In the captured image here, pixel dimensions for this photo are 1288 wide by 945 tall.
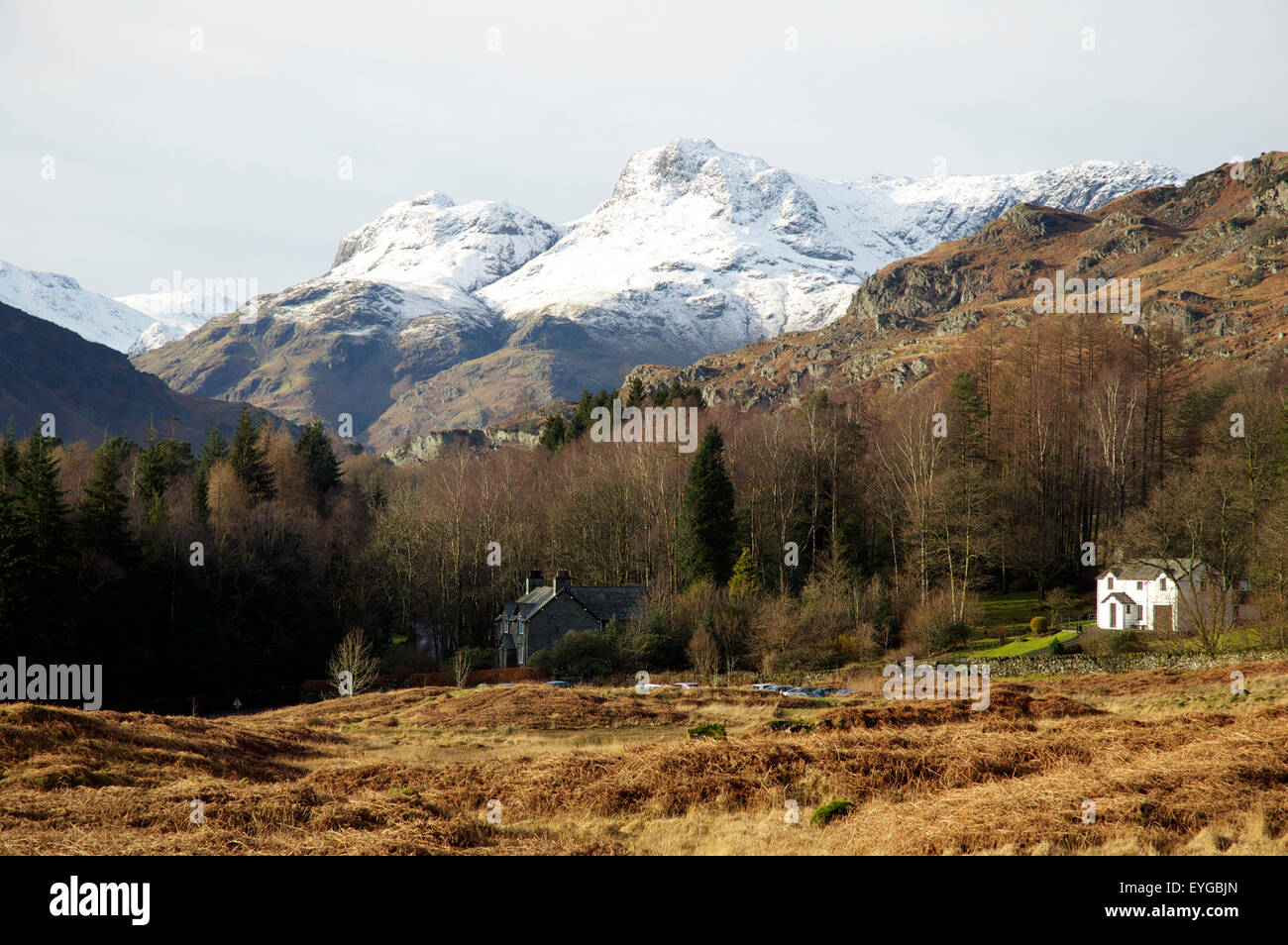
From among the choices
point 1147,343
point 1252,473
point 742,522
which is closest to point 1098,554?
point 1252,473

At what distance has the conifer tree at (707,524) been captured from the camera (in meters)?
65.2

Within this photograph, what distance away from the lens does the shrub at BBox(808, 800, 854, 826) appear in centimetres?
1558

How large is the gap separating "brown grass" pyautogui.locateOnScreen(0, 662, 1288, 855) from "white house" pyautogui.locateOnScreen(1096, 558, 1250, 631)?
24402 millimetres

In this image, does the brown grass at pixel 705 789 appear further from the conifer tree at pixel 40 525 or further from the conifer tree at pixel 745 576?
the conifer tree at pixel 745 576

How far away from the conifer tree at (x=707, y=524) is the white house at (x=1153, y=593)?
24.0 metres

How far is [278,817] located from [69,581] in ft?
150

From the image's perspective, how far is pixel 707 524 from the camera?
65500 millimetres

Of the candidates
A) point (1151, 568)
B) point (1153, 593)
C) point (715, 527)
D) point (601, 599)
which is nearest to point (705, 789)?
point (601, 599)

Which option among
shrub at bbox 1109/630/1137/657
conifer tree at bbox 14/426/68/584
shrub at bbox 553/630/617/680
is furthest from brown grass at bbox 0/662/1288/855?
shrub at bbox 553/630/617/680

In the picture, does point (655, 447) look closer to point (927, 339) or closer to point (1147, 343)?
point (1147, 343)

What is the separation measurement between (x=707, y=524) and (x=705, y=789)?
47.9 metres

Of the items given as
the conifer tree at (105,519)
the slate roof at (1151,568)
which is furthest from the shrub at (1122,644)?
the conifer tree at (105,519)
